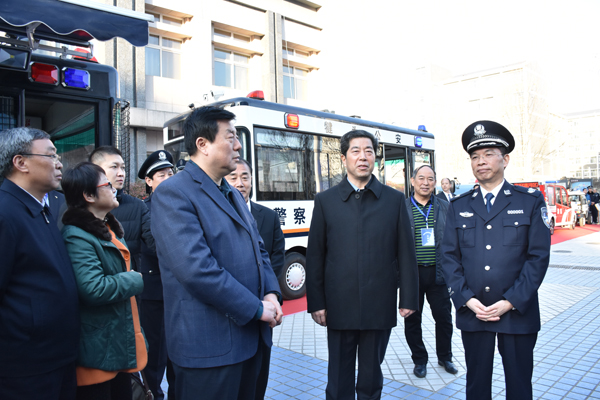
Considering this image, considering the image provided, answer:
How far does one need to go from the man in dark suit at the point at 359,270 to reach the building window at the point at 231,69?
56.5ft

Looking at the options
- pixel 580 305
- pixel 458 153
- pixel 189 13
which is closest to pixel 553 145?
pixel 458 153

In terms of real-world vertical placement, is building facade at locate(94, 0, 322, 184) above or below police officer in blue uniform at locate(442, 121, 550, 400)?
above

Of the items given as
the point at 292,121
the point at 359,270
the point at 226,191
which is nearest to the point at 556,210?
the point at 292,121

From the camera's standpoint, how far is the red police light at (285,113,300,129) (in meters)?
7.14

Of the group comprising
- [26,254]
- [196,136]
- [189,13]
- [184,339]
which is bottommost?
[184,339]

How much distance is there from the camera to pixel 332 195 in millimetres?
3031

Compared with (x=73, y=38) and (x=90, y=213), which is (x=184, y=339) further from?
(x=73, y=38)

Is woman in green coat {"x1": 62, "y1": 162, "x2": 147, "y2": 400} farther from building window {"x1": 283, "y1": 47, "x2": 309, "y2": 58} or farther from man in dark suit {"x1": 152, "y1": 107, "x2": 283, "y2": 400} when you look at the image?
building window {"x1": 283, "y1": 47, "x2": 309, "y2": 58}

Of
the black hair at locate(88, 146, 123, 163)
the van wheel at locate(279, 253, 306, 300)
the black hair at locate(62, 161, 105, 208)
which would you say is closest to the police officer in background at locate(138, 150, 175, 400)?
the black hair at locate(88, 146, 123, 163)

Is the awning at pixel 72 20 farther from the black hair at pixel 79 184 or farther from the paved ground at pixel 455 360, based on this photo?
the paved ground at pixel 455 360

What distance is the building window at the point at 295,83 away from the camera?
21531 millimetres

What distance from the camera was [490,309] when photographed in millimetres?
2543

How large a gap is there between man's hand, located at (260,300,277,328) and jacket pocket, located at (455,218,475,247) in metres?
1.45

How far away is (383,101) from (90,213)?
182 feet
